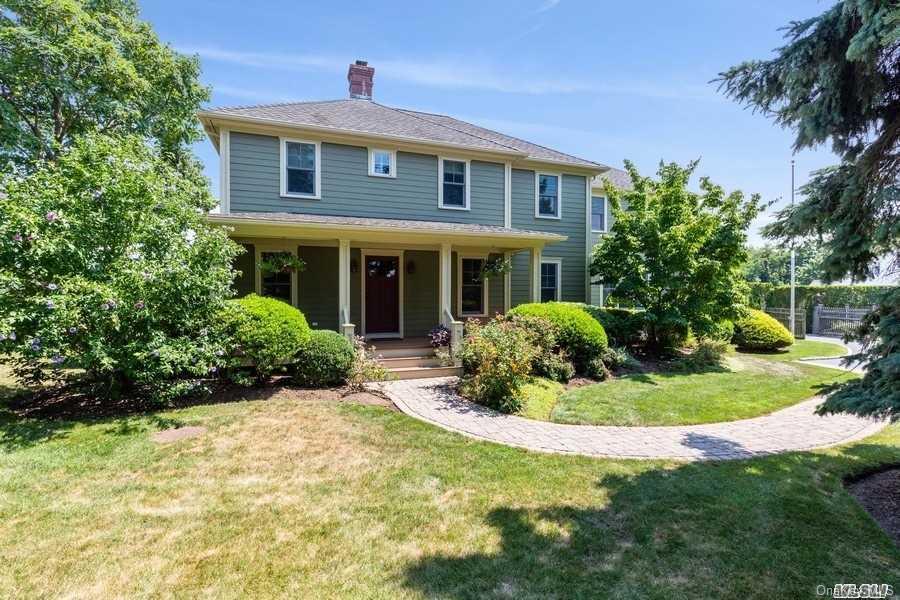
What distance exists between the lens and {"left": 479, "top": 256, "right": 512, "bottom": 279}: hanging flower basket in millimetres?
11641

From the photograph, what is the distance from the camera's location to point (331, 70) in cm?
1315

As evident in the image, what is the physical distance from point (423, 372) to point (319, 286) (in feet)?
13.6

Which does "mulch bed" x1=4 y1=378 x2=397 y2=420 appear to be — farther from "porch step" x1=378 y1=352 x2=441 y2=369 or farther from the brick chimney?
the brick chimney

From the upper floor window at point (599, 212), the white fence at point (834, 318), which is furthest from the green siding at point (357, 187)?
the white fence at point (834, 318)

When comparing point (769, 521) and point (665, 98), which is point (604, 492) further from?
point (665, 98)

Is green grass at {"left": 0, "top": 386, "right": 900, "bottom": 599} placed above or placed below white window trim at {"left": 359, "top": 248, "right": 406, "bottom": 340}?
below

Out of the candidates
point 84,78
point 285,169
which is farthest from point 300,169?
point 84,78

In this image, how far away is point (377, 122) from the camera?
11.9 metres

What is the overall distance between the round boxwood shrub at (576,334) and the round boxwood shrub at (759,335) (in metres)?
7.61

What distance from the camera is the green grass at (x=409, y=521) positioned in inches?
109

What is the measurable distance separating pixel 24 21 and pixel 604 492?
50.8ft

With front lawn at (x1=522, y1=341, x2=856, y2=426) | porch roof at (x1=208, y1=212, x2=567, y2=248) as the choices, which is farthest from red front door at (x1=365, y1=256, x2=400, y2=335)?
front lawn at (x1=522, y1=341, x2=856, y2=426)

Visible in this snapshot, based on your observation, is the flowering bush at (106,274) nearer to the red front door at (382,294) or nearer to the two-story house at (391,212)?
the two-story house at (391,212)

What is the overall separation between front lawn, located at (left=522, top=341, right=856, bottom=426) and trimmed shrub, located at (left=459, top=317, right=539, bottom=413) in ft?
1.09
